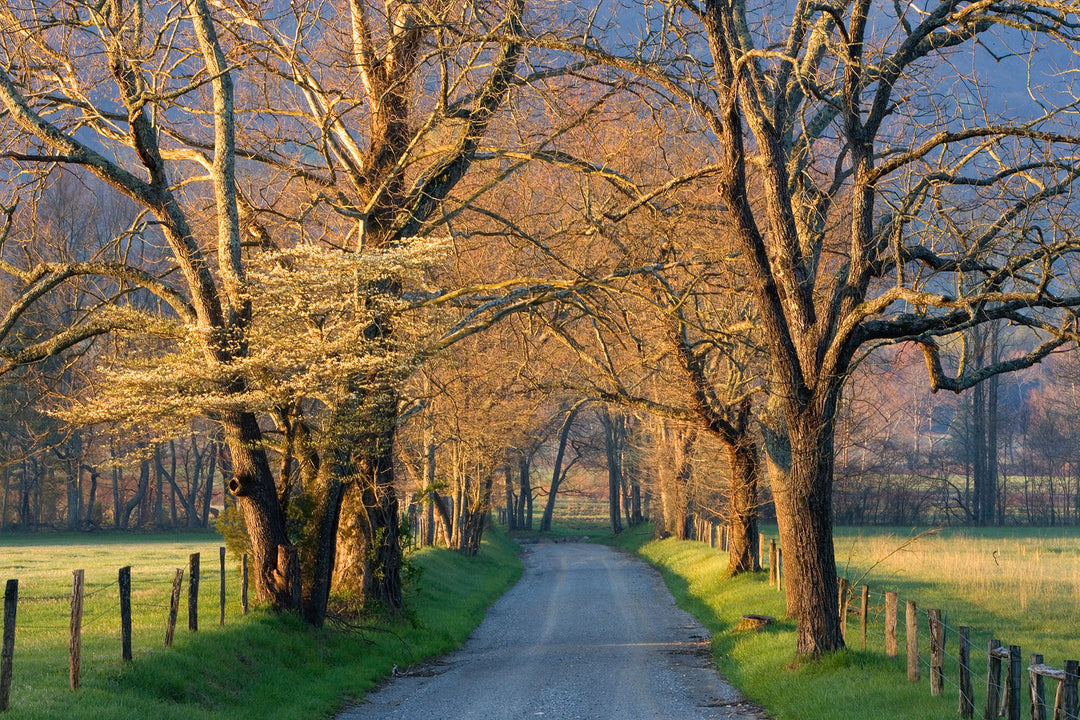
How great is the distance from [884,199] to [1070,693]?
19.1ft

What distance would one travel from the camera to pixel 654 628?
65.8 feet

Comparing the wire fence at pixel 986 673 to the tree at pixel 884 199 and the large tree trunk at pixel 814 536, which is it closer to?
the large tree trunk at pixel 814 536

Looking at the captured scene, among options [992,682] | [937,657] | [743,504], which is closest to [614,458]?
[743,504]

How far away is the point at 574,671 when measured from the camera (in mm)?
14719

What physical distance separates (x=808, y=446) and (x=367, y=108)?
34.0 ft

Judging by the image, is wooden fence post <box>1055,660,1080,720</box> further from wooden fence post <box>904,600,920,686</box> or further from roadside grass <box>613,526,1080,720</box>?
wooden fence post <box>904,600,920,686</box>

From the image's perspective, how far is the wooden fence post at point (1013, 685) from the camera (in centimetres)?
838

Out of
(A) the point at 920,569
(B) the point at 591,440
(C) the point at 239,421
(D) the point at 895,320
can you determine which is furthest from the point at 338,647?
(B) the point at 591,440

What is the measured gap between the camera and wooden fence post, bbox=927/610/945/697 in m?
10.5

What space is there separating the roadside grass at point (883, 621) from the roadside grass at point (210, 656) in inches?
210

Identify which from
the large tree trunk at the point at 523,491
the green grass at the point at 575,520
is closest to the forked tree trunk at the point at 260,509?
the large tree trunk at the point at 523,491

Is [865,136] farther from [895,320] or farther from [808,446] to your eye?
[808,446]

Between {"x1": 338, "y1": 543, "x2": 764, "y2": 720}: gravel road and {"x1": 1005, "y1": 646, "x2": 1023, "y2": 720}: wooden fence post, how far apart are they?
342cm

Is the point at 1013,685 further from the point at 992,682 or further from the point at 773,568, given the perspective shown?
the point at 773,568
